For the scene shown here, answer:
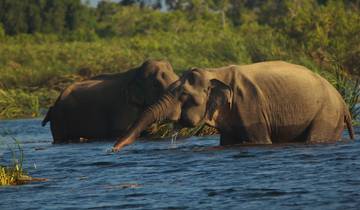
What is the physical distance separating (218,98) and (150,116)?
1.06 m

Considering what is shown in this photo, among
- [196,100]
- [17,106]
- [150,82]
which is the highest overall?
[196,100]

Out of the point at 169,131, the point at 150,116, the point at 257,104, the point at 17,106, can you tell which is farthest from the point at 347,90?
the point at 17,106

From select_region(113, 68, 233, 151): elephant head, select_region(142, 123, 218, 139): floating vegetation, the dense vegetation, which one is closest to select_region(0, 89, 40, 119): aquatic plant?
the dense vegetation

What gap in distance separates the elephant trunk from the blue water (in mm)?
425

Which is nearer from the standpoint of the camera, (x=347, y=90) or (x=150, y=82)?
(x=347, y=90)

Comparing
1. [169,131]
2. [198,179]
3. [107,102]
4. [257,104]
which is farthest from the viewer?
[107,102]

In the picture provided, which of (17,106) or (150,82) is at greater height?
(150,82)

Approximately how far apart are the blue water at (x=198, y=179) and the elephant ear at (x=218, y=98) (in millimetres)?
624

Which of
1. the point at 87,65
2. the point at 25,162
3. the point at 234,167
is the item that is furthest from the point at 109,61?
the point at 234,167

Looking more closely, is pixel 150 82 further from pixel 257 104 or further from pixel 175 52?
pixel 175 52

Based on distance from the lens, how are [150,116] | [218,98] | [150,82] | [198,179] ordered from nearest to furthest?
[198,179] → [150,116] → [218,98] → [150,82]

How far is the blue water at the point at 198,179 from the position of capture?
1096 centimetres

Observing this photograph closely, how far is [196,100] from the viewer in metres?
15.5

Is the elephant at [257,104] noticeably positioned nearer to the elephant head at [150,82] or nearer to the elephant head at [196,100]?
the elephant head at [196,100]
